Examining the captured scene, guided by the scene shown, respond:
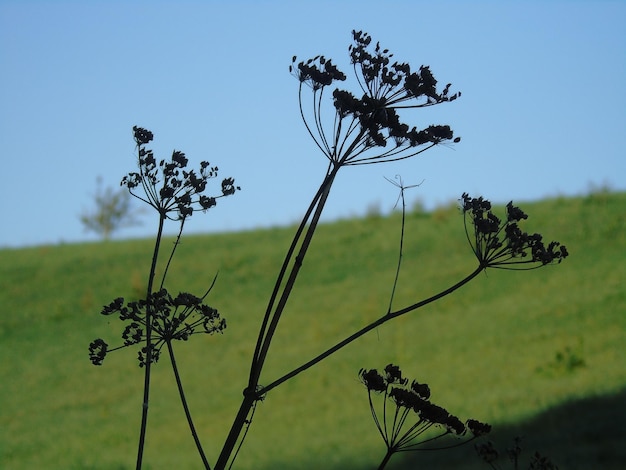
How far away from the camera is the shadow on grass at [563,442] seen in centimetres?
1024

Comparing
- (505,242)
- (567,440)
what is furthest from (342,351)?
(505,242)

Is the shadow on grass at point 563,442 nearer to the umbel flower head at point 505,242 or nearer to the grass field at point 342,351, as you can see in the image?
the grass field at point 342,351

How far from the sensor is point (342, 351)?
645 inches

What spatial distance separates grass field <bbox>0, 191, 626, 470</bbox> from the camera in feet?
41.4

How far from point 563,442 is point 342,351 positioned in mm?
5928

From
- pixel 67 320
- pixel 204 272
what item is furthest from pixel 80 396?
pixel 204 272

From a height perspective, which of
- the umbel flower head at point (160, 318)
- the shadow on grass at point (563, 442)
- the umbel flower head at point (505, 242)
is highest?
the umbel flower head at point (505, 242)

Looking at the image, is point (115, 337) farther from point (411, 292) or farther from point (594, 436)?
point (594, 436)

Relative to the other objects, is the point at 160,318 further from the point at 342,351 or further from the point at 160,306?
the point at 342,351

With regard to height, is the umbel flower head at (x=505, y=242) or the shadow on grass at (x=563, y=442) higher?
the umbel flower head at (x=505, y=242)

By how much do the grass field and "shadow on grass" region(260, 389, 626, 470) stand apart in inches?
1.5

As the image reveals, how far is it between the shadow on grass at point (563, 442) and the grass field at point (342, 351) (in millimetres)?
38

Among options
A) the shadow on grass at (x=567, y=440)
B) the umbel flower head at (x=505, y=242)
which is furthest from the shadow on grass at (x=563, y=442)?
the umbel flower head at (x=505, y=242)

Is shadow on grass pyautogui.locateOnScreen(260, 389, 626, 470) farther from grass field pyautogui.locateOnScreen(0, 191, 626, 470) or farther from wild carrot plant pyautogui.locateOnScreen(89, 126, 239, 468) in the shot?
wild carrot plant pyautogui.locateOnScreen(89, 126, 239, 468)
